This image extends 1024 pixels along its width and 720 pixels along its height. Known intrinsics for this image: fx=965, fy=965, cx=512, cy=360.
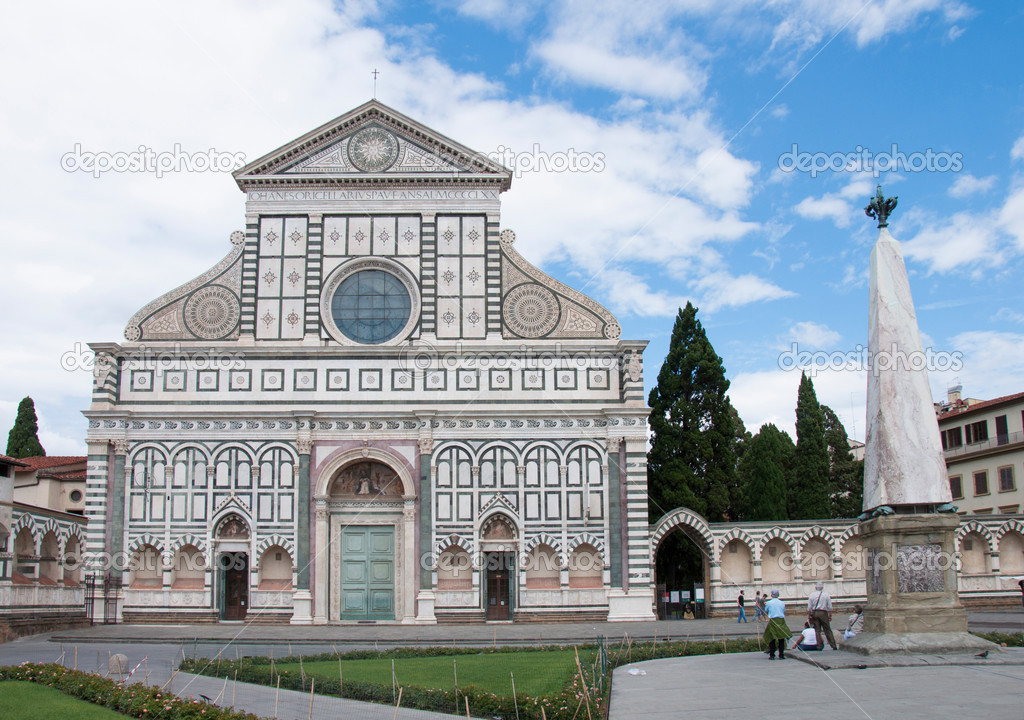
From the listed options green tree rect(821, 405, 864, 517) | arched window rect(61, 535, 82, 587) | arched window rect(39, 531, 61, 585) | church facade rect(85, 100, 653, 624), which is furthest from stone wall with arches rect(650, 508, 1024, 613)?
arched window rect(39, 531, 61, 585)

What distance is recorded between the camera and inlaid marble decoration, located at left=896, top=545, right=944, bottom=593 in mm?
17641

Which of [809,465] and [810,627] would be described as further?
[809,465]

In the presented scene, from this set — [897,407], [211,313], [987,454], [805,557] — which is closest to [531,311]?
[211,313]

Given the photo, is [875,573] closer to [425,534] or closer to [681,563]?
[425,534]

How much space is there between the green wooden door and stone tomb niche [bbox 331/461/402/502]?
1.17 meters

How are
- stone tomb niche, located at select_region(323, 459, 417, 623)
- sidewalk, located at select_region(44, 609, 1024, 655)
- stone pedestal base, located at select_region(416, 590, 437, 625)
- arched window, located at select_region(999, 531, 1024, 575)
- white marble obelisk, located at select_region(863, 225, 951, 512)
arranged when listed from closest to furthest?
white marble obelisk, located at select_region(863, 225, 951, 512) → sidewalk, located at select_region(44, 609, 1024, 655) → stone pedestal base, located at select_region(416, 590, 437, 625) → stone tomb niche, located at select_region(323, 459, 417, 623) → arched window, located at select_region(999, 531, 1024, 575)

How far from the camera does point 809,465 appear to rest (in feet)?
160

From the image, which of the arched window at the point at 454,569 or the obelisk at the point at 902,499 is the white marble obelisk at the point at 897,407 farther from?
the arched window at the point at 454,569

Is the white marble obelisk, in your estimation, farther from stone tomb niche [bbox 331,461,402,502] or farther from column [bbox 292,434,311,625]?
column [bbox 292,434,311,625]

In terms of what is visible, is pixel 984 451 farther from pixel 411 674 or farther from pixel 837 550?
pixel 411 674

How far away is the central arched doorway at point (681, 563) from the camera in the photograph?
1431 inches

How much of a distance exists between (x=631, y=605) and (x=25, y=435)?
3477cm

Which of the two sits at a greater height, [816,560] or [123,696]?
[816,560]

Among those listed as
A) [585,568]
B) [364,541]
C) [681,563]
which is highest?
[364,541]
